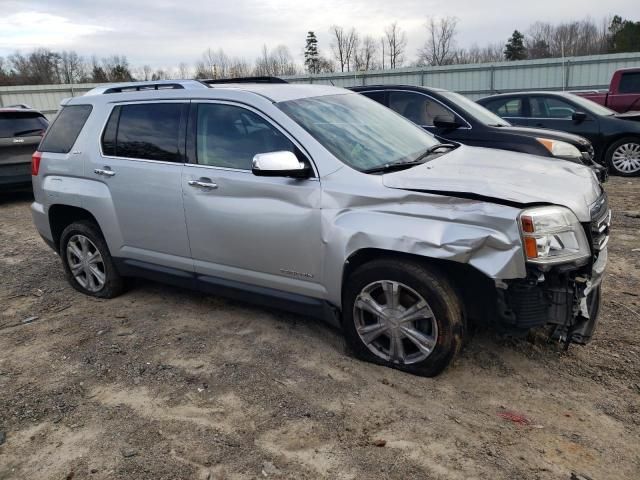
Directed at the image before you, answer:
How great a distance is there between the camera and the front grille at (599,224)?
3052mm

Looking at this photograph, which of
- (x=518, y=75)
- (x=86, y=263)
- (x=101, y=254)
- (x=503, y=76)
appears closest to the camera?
(x=101, y=254)

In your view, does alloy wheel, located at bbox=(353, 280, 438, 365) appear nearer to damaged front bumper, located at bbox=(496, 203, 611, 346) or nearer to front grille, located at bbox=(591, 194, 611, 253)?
damaged front bumper, located at bbox=(496, 203, 611, 346)

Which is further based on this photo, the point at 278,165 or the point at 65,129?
the point at 65,129

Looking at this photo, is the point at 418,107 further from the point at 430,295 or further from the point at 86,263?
the point at 430,295

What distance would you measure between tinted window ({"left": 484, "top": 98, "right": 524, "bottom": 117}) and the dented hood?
6818 millimetres

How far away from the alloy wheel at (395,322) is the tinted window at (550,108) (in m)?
8.15

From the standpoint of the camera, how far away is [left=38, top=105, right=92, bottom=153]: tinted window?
4.80m

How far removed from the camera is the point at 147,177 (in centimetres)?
422

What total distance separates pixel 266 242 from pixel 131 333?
146 centimetres

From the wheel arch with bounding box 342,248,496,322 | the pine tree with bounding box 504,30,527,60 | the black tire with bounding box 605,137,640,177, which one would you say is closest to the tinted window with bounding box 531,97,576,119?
the black tire with bounding box 605,137,640,177

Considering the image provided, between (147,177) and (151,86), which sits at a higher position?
(151,86)

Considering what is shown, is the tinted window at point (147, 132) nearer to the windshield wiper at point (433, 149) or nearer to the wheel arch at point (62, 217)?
the wheel arch at point (62, 217)

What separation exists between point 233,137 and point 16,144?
721 centimetres

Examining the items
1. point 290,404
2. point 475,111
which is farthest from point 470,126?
point 290,404
